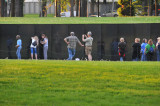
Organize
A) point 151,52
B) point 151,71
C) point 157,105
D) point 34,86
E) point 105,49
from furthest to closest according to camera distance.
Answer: point 105,49 < point 151,52 < point 151,71 < point 34,86 < point 157,105

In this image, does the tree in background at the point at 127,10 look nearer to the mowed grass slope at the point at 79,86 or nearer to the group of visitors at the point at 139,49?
the group of visitors at the point at 139,49

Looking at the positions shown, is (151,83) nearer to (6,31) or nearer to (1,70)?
(1,70)

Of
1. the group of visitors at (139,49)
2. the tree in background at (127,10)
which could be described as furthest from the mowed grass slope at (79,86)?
the tree in background at (127,10)

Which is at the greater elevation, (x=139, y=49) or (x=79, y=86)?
(x=139, y=49)

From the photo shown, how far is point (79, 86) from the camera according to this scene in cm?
1055

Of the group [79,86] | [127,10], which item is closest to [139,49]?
[79,86]

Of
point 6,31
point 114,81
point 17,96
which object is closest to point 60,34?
point 6,31

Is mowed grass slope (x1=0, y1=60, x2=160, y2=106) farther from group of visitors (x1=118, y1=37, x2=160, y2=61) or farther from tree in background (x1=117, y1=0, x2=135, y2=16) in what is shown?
tree in background (x1=117, y1=0, x2=135, y2=16)

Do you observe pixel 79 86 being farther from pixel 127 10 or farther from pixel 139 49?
pixel 127 10

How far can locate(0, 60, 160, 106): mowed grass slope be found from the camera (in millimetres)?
8625

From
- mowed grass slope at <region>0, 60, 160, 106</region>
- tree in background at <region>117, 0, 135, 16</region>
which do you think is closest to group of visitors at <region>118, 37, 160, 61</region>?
mowed grass slope at <region>0, 60, 160, 106</region>

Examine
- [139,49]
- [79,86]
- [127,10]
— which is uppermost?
[127,10]

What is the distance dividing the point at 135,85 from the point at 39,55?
18.1 metres

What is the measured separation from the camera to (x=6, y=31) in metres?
29.2
